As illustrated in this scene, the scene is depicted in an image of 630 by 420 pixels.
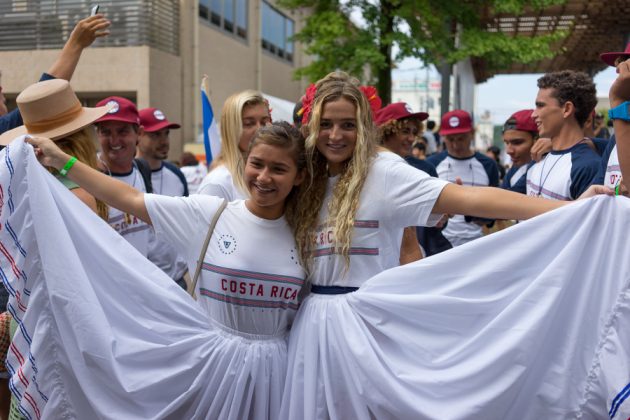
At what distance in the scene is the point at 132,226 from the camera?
14.4 ft

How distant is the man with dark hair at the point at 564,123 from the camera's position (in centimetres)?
408

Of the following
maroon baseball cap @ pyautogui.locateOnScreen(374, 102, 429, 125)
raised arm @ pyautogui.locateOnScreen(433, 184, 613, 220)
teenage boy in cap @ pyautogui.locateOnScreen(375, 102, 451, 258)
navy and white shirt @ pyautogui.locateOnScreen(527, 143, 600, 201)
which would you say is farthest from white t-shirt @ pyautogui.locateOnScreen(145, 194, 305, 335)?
maroon baseball cap @ pyautogui.locateOnScreen(374, 102, 429, 125)

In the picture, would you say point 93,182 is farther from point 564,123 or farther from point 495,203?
point 564,123

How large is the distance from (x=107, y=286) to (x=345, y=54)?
41.5 feet

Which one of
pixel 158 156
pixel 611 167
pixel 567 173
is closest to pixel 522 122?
pixel 567 173

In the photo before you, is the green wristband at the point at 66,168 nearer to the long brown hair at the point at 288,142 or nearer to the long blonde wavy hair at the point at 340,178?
the long brown hair at the point at 288,142

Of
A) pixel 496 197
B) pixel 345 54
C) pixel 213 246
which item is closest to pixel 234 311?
pixel 213 246

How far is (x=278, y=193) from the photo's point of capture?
296 centimetres

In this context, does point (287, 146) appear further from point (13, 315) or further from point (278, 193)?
point (13, 315)

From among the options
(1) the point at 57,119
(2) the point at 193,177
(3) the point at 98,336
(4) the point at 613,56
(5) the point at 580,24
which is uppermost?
(5) the point at 580,24

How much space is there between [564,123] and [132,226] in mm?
2798

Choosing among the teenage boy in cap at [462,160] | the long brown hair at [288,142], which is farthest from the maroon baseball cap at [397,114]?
the long brown hair at [288,142]

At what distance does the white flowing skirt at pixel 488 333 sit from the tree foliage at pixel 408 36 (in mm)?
11880

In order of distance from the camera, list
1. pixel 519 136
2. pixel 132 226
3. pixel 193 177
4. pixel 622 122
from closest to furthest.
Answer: pixel 622 122
pixel 132 226
pixel 519 136
pixel 193 177
